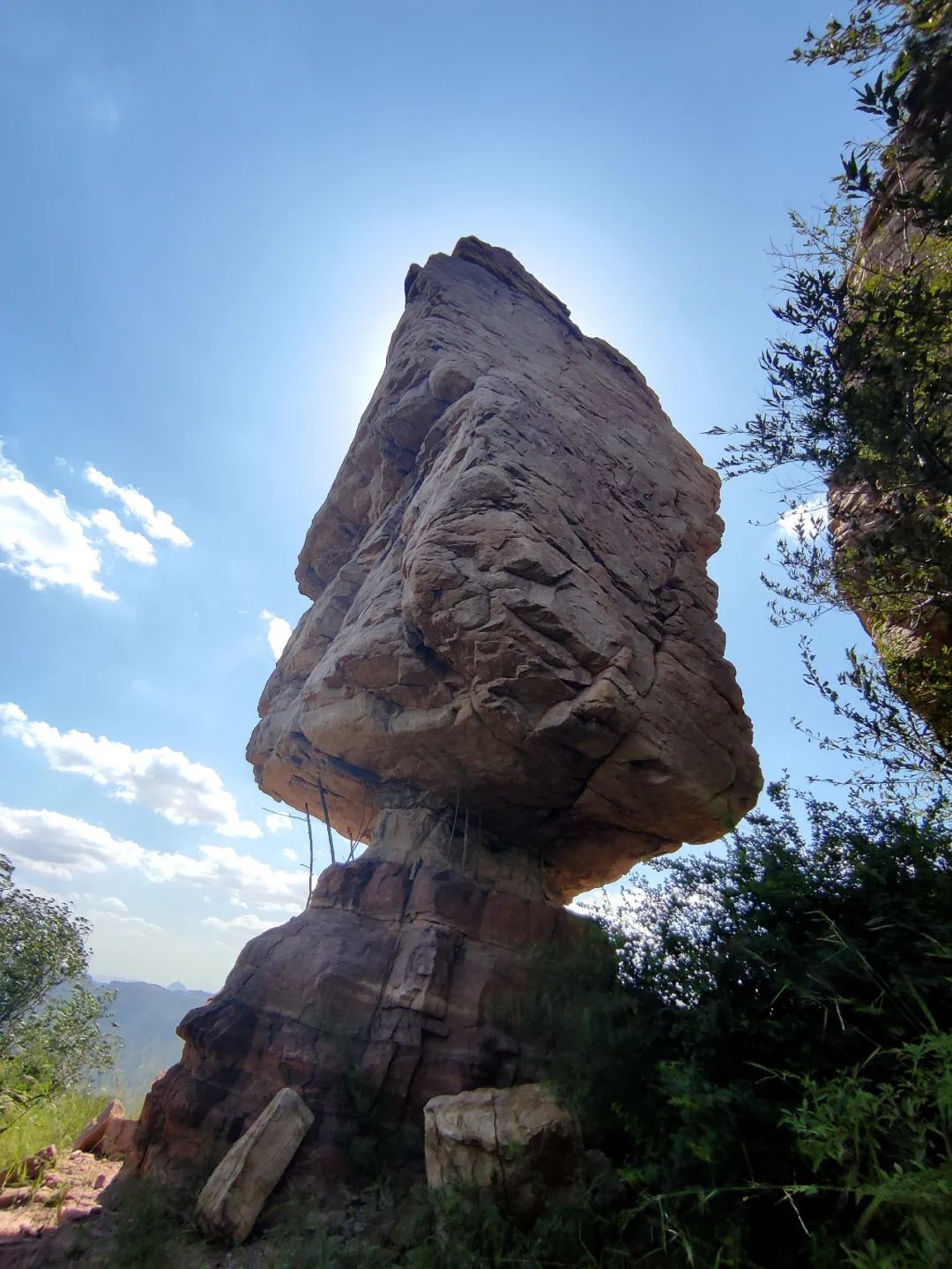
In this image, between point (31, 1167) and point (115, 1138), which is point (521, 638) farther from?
point (115, 1138)

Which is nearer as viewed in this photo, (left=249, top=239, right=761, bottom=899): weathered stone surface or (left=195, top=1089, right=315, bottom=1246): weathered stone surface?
(left=195, top=1089, right=315, bottom=1246): weathered stone surface

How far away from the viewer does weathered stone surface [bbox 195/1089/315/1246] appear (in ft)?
23.5

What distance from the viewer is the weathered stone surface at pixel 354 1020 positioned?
27.9 feet

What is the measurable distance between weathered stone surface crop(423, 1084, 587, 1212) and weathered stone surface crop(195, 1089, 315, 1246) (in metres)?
1.90

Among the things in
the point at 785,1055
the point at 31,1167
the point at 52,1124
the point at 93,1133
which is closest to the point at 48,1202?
the point at 31,1167

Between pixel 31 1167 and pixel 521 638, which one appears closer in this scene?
pixel 521 638

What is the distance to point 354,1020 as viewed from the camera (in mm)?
9344

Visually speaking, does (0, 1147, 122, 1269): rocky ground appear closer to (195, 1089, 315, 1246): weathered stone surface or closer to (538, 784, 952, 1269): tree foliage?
(195, 1089, 315, 1246): weathered stone surface

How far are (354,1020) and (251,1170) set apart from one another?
2109 millimetres

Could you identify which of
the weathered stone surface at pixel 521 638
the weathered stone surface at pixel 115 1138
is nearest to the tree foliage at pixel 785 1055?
the weathered stone surface at pixel 521 638

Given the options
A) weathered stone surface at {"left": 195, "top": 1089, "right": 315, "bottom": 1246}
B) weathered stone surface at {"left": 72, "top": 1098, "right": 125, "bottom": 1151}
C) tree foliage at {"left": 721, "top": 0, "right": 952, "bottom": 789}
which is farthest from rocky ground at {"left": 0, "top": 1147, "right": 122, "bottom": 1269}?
tree foliage at {"left": 721, "top": 0, "right": 952, "bottom": 789}

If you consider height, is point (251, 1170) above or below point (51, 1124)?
above

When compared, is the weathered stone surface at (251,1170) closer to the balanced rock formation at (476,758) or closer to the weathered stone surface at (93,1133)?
the balanced rock formation at (476,758)

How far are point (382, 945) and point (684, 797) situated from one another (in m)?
5.21
